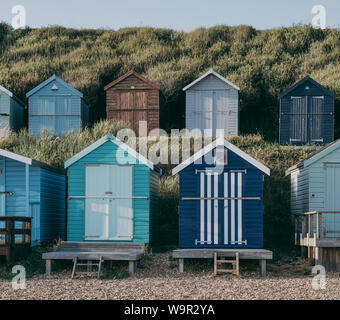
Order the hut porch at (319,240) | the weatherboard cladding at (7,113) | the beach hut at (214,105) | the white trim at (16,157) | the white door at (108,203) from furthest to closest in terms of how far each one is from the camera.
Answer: the beach hut at (214,105) → the weatherboard cladding at (7,113) → the white door at (108,203) → the white trim at (16,157) → the hut porch at (319,240)

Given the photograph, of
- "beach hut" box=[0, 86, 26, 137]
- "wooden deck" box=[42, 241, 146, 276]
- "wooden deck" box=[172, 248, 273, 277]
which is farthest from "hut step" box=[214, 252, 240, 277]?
"beach hut" box=[0, 86, 26, 137]

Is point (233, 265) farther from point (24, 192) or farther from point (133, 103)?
point (133, 103)

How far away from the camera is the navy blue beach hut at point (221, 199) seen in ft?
51.8

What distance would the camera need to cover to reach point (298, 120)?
26.7 meters

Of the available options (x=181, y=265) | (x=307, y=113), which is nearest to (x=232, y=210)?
(x=181, y=265)

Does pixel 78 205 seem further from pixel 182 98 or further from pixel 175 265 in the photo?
pixel 182 98

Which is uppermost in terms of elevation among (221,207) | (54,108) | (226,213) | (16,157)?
(54,108)

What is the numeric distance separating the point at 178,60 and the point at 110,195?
22.5 m

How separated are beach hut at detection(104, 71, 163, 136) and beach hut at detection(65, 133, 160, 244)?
1029 centimetres

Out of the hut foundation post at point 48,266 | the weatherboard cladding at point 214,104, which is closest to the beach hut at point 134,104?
the weatherboard cladding at point 214,104

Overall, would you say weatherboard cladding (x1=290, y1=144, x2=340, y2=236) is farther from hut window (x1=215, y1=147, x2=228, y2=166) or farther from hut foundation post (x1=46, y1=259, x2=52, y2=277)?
hut foundation post (x1=46, y1=259, x2=52, y2=277)

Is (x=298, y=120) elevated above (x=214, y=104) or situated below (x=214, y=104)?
below

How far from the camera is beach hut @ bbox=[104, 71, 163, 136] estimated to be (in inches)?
1072

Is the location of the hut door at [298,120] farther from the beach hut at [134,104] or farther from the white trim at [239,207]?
the white trim at [239,207]
